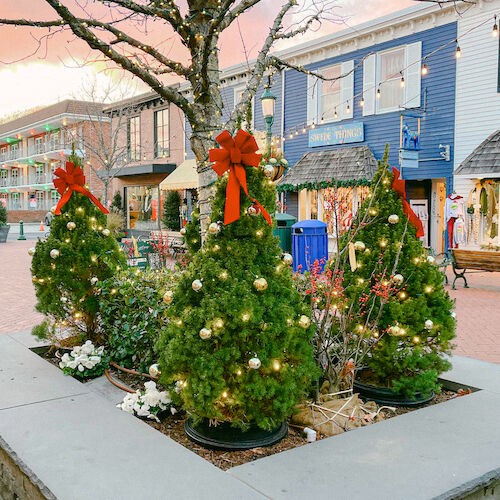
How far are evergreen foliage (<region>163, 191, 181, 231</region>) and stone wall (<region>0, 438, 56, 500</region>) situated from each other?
69.5ft

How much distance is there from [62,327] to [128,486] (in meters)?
3.31

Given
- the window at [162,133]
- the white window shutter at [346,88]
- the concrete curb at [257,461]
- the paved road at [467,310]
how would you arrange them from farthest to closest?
the window at [162,133], the white window shutter at [346,88], the paved road at [467,310], the concrete curb at [257,461]

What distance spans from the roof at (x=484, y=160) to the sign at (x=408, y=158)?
1132 mm

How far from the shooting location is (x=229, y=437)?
10.8 ft

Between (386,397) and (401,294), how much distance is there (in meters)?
0.81

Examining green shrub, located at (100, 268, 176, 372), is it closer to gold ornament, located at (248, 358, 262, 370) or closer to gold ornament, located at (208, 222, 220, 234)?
gold ornament, located at (208, 222, 220, 234)

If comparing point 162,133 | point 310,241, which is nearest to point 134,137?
point 162,133

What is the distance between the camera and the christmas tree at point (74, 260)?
5.07 metres

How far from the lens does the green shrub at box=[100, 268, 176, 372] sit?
461 cm

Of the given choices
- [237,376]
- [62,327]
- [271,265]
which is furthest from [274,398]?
[62,327]

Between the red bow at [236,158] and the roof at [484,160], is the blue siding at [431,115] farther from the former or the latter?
the red bow at [236,158]

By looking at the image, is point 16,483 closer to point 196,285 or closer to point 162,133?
point 196,285

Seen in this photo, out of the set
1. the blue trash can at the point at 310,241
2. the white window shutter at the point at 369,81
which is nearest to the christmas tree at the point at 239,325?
the blue trash can at the point at 310,241

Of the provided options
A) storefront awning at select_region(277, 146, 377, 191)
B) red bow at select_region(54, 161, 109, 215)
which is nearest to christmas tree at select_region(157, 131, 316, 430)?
red bow at select_region(54, 161, 109, 215)
